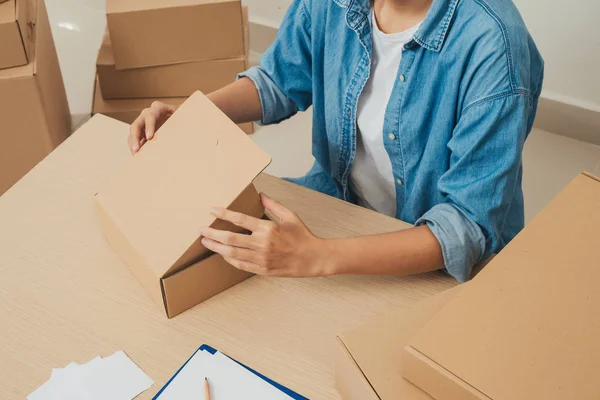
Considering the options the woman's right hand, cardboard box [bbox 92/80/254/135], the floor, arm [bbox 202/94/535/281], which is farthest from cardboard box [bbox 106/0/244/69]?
arm [bbox 202/94/535/281]

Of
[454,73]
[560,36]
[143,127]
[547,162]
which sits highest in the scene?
[454,73]

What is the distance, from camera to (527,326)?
0.63 meters

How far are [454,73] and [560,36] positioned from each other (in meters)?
1.27

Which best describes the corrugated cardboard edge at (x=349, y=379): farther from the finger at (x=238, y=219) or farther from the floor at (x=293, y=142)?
the floor at (x=293, y=142)

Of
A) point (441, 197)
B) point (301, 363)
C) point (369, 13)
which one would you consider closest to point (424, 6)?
point (369, 13)

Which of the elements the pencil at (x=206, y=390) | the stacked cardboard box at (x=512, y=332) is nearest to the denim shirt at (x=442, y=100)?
the stacked cardboard box at (x=512, y=332)

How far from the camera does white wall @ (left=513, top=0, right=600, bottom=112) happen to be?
192cm

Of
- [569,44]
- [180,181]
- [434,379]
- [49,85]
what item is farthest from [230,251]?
[569,44]

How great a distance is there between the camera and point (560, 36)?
1.98m

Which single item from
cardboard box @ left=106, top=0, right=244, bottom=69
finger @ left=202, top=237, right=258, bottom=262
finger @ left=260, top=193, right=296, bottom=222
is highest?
finger @ left=260, top=193, right=296, bottom=222

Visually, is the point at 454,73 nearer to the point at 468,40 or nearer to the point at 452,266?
the point at 468,40

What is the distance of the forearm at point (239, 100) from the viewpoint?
3.76 ft

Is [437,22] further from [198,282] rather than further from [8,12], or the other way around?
[8,12]

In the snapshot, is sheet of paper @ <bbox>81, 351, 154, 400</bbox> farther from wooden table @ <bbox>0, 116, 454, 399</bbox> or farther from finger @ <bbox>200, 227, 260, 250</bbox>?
finger @ <bbox>200, 227, 260, 250</bbox>
